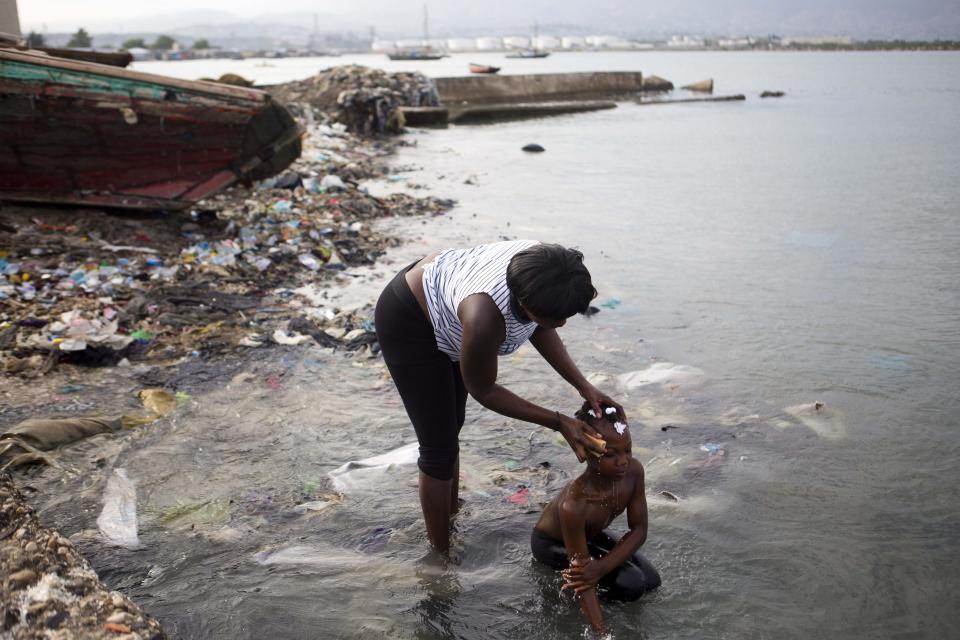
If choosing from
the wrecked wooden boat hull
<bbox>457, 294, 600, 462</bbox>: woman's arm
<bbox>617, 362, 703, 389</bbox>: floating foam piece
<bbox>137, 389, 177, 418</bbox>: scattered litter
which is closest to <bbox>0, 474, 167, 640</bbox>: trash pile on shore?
<bbox>457, 294, 600, 462</bbox>: woman's arm

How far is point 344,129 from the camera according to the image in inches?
615

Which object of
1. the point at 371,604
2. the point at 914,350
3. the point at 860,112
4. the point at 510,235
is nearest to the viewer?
the point at 371,604

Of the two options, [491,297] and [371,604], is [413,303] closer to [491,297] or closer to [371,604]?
[491,297]

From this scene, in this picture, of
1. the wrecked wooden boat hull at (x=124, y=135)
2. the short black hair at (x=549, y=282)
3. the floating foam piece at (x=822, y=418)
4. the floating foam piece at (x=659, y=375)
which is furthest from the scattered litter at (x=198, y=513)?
the wrecked wooden boat hull at (x=124, y=135)

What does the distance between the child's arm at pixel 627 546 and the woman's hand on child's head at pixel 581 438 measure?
10.7 inches

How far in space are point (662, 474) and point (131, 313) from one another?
343 centimetres

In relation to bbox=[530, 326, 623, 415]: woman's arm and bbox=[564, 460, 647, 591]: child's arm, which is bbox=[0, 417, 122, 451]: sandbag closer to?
bbox=[530, 326, 623, 415]: woman's arm

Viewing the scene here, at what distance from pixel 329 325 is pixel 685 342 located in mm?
2389

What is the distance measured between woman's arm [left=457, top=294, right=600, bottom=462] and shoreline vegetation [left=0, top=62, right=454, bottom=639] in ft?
3.38

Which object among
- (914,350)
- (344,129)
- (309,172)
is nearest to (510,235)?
(309,172)

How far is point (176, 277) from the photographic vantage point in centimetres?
573

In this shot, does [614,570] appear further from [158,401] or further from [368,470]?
[158,401]

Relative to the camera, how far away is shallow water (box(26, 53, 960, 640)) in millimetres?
2633

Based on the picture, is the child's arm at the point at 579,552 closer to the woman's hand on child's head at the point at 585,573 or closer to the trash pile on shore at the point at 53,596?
the woman's hand on child's head at the point at 585,573
